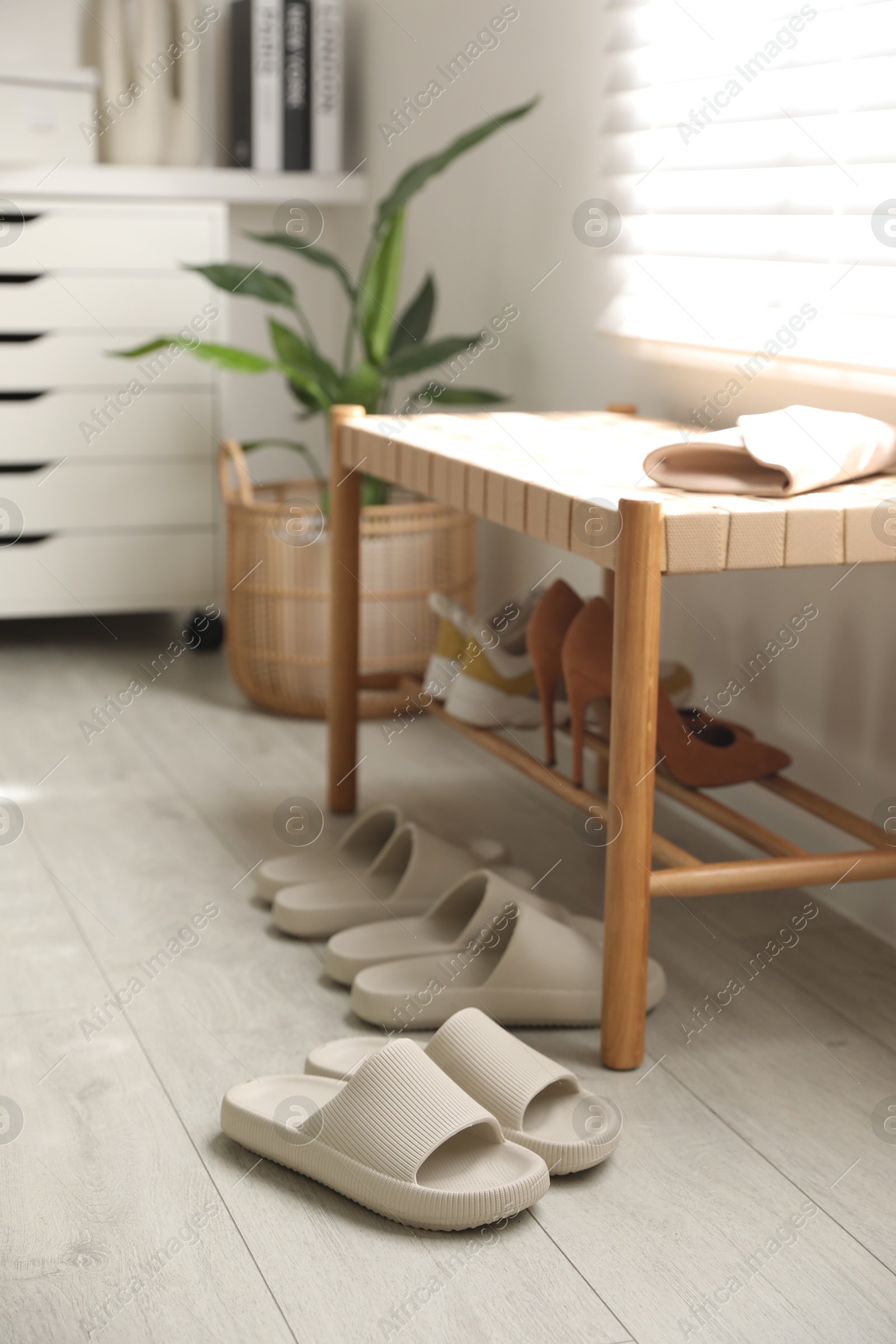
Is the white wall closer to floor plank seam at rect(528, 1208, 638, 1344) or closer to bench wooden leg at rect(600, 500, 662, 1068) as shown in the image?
bench wooden leg at rect(600, 500, 662, 1068)

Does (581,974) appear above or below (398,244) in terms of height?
below

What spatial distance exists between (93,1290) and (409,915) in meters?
0.61

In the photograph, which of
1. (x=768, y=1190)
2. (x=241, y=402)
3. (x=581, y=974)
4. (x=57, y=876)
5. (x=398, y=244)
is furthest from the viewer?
(x=241, y=402)

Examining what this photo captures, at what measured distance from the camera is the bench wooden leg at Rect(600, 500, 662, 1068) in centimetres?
112

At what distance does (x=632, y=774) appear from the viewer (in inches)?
46.5

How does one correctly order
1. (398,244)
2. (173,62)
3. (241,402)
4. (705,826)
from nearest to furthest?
(705,826), (398,244), (173,62), (241,402)

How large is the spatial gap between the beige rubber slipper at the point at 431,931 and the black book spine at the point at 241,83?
6.13 feet

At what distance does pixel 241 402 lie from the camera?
120 inches

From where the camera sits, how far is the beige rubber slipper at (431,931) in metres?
1.35

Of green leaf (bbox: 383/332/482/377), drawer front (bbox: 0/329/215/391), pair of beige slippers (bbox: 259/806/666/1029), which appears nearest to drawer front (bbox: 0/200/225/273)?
drawer front (bbox: 0/329/215/391)

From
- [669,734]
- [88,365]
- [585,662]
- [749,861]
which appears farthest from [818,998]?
[88,365]

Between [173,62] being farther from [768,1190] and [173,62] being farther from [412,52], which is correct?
[768,1190]

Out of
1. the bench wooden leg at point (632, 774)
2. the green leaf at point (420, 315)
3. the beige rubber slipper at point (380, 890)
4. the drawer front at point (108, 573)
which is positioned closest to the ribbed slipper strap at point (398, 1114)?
the bench wooden leg at point (632, 774)

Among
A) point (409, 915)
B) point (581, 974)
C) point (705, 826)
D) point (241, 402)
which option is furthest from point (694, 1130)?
point (241, 402)
